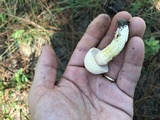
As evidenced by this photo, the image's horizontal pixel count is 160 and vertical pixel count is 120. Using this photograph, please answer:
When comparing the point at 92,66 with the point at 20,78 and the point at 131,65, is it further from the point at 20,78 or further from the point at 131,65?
the point at 20,78

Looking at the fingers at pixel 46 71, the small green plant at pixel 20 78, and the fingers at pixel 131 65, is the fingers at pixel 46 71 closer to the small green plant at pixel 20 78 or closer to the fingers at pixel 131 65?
the fingers at pixel 131 65

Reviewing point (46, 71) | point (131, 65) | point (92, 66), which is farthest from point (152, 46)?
point (46, 71)

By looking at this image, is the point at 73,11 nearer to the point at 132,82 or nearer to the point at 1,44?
the point at 1,44

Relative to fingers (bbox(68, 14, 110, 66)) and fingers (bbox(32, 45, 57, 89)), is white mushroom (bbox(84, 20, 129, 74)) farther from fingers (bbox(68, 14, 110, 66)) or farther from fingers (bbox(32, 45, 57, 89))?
fingers (bbox(32, 45, 57, 89))

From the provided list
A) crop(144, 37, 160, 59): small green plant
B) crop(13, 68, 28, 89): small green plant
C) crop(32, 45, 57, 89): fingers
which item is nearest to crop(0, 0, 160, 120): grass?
crop(13, 68, 28, 89): small green plant

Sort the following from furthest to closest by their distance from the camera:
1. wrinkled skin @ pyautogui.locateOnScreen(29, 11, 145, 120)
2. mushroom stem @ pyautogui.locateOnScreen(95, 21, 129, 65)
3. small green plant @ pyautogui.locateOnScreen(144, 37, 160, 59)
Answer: small green plant @ pyautogui.locateOnScreen(144, 37, 160, 59)
mushroom stem @ pyautogui.locateOnScreen(95, 21, 129, 65)
wrinkled skin @ pyautogui.locateOnScreen(29, 11, 145, 120)
